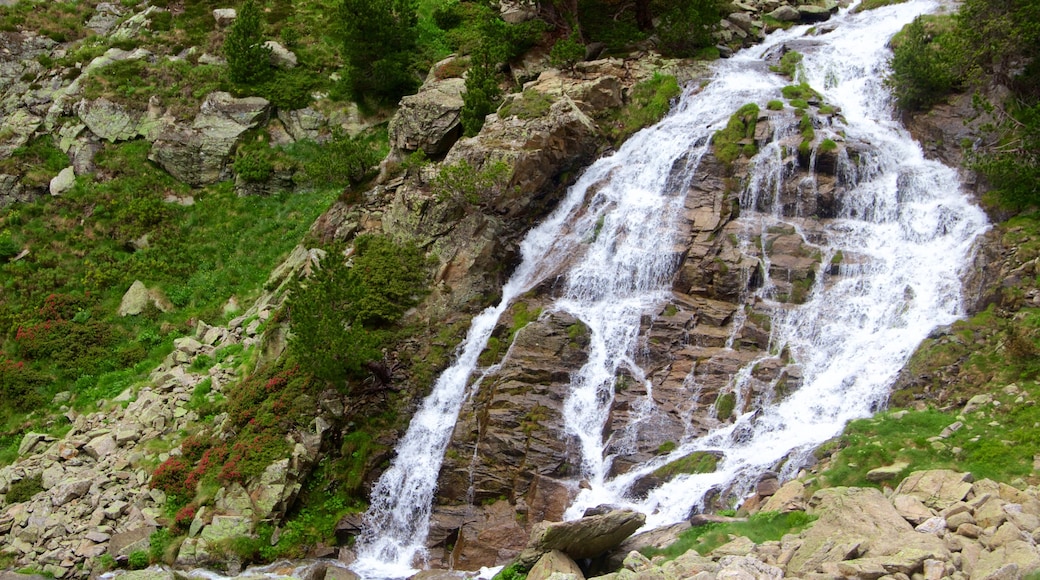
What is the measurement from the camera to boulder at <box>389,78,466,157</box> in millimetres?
37750

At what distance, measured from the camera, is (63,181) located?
43094 millimetres

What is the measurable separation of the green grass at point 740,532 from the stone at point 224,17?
47.4 metres

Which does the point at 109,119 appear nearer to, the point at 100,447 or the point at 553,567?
the point at 100,447

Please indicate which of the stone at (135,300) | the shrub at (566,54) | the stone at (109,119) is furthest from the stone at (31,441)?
the shrub at (566,54)

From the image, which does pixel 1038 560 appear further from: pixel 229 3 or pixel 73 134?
pixel 229 3

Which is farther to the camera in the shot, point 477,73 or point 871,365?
point 477,73

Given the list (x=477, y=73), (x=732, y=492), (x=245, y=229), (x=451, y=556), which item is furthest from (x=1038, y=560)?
(x=245, y=229)

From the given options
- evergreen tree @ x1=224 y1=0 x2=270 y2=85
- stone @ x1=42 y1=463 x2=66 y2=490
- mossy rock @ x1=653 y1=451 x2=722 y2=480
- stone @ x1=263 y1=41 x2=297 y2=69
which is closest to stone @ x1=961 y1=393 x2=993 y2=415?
mossy rock @ x1=653 y1=451 x2=722 y2=480

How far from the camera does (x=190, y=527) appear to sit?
25016 millimetres

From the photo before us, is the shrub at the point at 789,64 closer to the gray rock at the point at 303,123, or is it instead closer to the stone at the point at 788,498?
the stone at the point at 788,498

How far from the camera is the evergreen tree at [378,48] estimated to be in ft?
139

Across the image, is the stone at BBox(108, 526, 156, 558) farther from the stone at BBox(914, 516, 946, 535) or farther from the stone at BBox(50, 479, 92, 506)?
the stone at BBox(914, 516, 946, 535)

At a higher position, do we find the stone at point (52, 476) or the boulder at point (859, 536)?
the boulder at point (859, 536)

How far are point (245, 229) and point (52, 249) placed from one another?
32.2 ft
